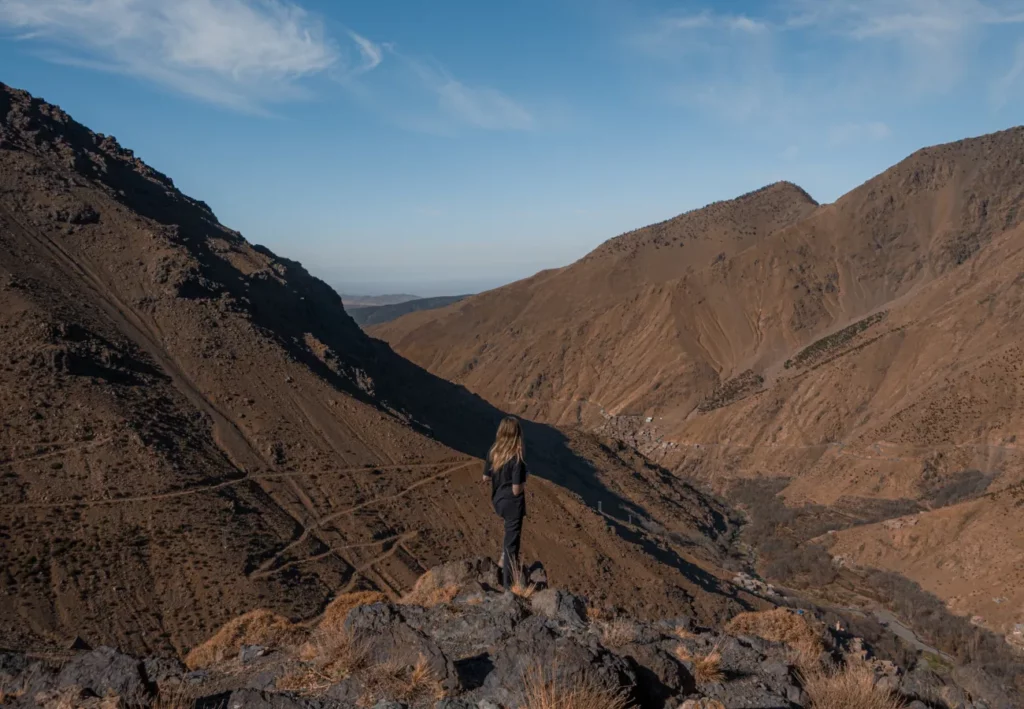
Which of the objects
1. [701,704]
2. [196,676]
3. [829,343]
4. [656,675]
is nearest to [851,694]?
[701,704]

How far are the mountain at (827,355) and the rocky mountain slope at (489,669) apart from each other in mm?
26940

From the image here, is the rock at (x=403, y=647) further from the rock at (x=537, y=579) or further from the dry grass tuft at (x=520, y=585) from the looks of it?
the rock at (x=537, y=579)

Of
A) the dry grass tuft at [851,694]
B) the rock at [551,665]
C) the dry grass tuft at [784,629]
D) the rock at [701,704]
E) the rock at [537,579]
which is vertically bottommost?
the dry grass tuft at [784,629]

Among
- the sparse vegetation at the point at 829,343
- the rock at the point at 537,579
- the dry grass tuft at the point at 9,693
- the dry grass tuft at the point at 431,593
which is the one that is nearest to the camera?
the dry grass tuft at the point at 9,693

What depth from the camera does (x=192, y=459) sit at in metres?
22.6

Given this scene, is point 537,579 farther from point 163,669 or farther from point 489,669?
point 163,669

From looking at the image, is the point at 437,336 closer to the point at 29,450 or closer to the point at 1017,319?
the point at 1017,319

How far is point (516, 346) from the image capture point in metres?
90.0

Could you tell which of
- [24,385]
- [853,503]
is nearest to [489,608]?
[24,385]

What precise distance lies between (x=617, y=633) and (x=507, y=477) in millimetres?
1915

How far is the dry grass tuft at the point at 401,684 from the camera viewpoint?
5.42 meters

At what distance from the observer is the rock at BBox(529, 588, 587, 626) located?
7.53 metres

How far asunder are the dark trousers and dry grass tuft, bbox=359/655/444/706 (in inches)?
104

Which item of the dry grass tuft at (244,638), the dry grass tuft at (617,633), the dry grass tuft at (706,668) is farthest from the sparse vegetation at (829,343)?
the dry grass tuft at (706,668)
